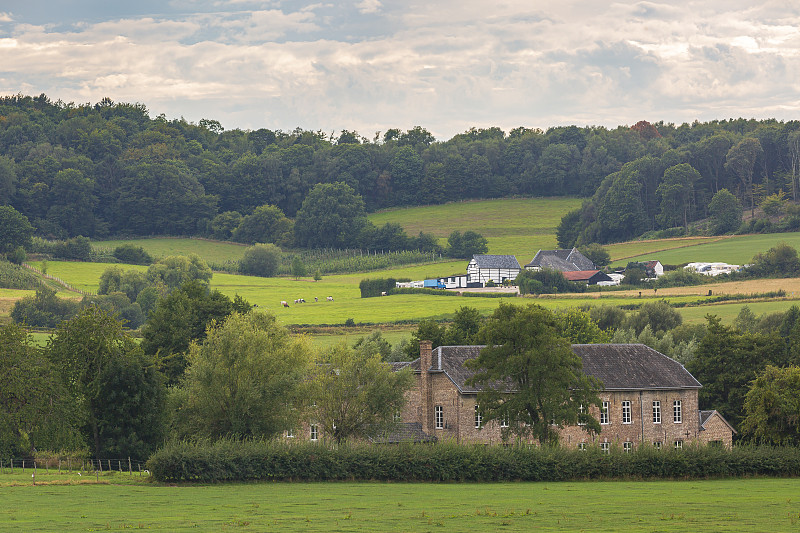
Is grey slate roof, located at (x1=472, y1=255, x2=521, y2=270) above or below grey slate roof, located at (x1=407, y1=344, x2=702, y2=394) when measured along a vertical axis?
above

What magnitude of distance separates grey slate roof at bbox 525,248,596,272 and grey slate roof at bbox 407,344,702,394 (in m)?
89.3

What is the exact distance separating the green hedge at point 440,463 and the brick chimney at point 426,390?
576 inches

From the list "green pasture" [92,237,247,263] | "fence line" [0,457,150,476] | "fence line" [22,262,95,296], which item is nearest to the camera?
"fence line" [0,457,150,476]

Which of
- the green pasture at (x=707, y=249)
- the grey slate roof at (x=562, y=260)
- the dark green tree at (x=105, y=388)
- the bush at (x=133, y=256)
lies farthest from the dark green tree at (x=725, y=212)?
the dark green tree at (x=105, y=388)

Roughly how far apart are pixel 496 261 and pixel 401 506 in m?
131

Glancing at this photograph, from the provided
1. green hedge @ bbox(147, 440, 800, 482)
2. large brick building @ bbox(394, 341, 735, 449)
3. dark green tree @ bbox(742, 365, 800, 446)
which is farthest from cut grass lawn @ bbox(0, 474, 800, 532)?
large brick building @ bbox(394, 341, 735, 449)

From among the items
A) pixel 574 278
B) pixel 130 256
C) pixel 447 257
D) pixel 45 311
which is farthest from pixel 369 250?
pixel 45 311

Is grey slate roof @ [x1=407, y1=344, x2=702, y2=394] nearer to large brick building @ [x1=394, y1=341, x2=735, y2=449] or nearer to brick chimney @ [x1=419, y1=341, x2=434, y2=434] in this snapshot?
large brick building @ [x1=394, y1=341, x2=735, y2=449]

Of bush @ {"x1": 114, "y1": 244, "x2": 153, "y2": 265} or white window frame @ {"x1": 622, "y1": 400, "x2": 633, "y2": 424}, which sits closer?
white window frame @ {"x1": 622, "y1": 400, "x2": 633, "y2": 424}

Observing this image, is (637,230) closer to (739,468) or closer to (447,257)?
(447,257)

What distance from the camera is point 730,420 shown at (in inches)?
2820

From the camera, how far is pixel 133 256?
570 feet

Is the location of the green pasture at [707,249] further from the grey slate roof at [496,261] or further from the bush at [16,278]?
the bush at [16,278]

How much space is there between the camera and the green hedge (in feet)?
153
